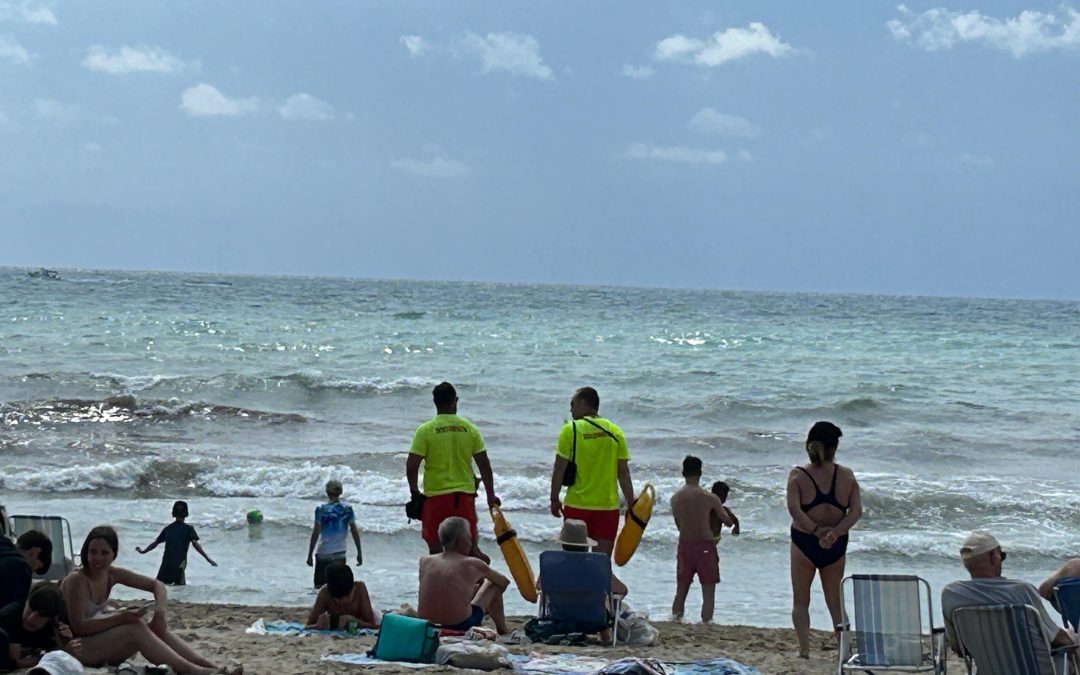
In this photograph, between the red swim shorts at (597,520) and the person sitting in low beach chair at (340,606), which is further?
the red swim shorts at (597,520)

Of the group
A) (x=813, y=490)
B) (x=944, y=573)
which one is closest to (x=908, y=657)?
(x=813, y=490)

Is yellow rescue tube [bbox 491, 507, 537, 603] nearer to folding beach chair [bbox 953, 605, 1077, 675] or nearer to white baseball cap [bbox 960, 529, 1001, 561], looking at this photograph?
white baseball cap [bbox 960, 529, 1001, 561]

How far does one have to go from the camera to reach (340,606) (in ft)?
24.8

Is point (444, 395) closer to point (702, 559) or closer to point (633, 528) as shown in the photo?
point (633, 528)

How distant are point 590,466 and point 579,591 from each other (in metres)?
0.82

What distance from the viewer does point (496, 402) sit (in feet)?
76.5

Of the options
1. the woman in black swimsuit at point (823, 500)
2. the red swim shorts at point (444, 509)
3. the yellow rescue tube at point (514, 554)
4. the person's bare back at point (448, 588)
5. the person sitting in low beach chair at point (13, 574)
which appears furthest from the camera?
the red swim shorts at point (444, 509)

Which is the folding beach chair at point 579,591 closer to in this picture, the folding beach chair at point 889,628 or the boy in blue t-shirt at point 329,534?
the folding beach chair at point 889,628

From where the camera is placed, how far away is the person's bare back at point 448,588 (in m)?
7.00

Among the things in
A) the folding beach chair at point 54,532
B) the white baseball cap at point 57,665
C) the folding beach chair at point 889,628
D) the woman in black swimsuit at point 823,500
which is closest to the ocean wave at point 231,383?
the folding beach chair at point 54,532

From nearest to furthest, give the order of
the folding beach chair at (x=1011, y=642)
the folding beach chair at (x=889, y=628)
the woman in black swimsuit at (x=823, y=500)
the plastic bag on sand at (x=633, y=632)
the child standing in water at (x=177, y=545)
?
the folding beach chair at (x=1011, y=642), the folding beach chair at (x=889, y=628), the woman in black swimsuit at (x=823, y=500), the plastic bag on sand at (x=633, y=632), the child standing in water at (x=177, y=545)

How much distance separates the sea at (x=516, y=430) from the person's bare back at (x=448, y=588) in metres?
2.25

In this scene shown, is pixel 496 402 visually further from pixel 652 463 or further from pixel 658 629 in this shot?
pixel 658 629

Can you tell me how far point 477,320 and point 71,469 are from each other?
31.2 m
